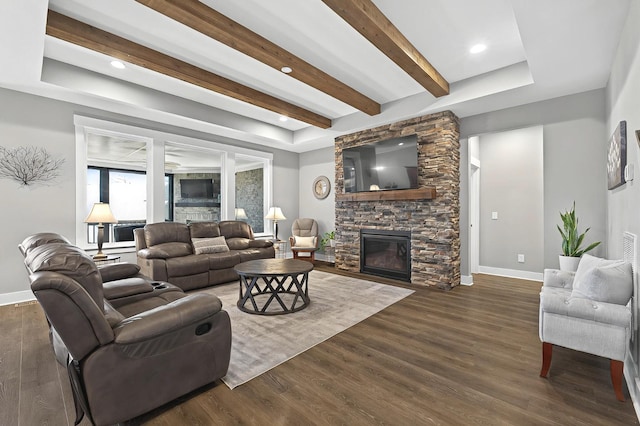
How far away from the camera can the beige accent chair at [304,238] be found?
620cm

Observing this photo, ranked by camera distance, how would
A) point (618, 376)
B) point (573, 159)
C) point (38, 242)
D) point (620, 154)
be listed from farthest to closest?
1. point (573, 159)
2. point (620, 154)
3. point (38, 242)
4. point (618, 376)

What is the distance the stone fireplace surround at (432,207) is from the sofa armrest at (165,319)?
3.59 m

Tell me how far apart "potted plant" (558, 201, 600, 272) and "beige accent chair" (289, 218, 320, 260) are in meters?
4.03

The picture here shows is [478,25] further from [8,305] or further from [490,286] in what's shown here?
[8,305]

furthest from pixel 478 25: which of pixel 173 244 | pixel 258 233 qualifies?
pixel 258 233

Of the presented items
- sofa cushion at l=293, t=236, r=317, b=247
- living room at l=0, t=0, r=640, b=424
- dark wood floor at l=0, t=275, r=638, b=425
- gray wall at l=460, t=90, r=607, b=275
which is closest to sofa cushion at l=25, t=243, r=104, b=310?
dark wood floor at l=0, t=275, r=638, b=425

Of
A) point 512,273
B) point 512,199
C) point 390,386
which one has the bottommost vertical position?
point 390,386

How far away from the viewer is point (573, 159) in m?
3.69

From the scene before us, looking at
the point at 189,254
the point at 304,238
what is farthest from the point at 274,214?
the point at 189,254

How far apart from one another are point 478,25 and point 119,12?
10.9 feet

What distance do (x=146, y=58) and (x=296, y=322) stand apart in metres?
3.27

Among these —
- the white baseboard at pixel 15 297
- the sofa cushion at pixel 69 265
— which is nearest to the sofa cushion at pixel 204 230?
the white baseboard at pixel 15 297

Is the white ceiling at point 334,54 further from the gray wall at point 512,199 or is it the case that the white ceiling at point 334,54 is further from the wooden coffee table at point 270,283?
the wooden coffee table at point 270,283

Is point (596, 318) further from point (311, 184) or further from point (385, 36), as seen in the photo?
point (311, 184)
